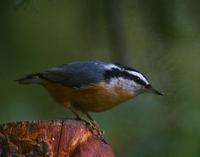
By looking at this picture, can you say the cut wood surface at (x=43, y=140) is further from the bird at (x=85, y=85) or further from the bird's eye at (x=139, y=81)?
the bird's eye at (x=139, y=81)

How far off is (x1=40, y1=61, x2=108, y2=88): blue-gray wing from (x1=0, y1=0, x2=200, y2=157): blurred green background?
0.94 feet

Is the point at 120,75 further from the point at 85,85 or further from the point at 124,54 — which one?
the point at 85,85

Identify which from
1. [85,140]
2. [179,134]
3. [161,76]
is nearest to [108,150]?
[85,140]

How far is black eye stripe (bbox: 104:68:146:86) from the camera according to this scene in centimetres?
593

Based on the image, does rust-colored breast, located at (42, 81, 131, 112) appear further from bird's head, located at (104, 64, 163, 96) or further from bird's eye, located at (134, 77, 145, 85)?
bird's eye, located at (134, 77, 145, 85)

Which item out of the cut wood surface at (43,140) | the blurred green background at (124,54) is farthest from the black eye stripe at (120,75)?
the cut wood surface at (43,140)

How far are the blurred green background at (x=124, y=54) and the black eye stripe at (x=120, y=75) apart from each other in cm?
12

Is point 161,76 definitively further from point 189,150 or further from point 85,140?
point 85,140

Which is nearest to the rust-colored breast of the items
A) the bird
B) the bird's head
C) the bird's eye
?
the bird

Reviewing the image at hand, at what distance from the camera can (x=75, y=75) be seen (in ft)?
19.2

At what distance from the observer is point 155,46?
20.7 feet

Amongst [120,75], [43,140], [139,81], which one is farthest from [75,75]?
[43,140]

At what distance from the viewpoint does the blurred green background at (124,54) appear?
5.91 meters

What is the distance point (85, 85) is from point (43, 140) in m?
1.41
